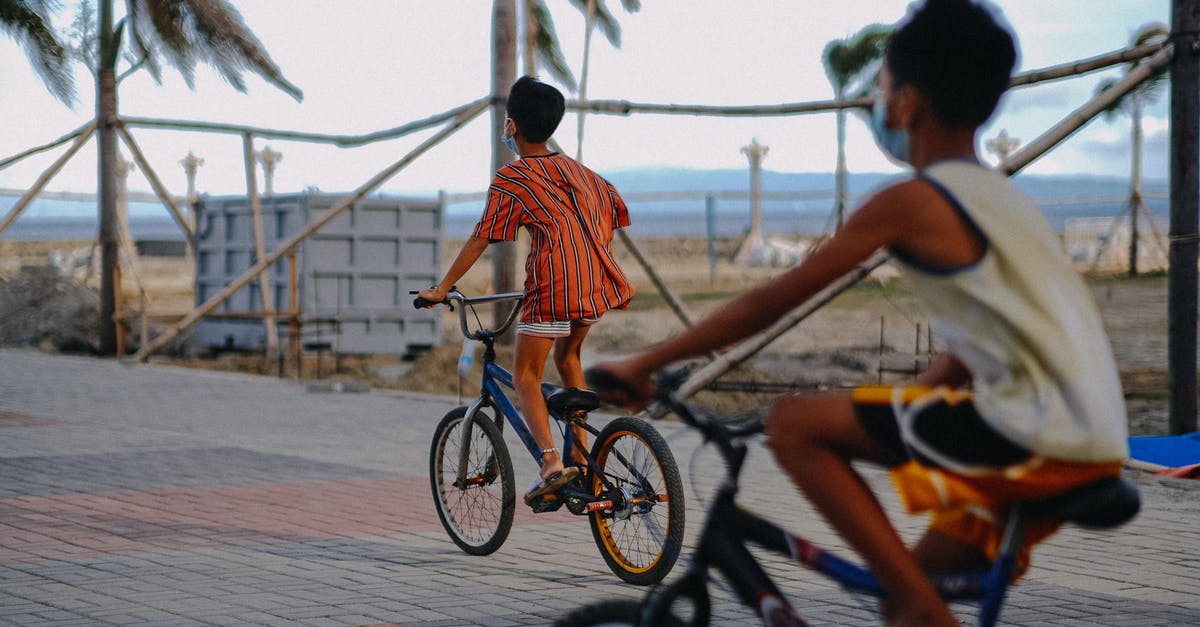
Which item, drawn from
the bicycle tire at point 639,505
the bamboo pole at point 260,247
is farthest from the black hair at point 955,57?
the bamboo pole at point 260,247

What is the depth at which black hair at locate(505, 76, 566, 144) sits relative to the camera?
614 cm

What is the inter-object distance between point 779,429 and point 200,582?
145 inches

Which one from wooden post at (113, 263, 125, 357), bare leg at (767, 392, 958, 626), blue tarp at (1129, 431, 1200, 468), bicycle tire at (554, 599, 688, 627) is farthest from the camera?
wooden post at (113, 263, 125, 357)

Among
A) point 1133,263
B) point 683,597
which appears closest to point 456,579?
point 683,597

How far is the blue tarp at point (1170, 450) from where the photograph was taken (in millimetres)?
8023

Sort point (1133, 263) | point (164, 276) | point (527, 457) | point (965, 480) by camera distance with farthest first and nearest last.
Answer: point (164, 276), point (1133, 263), point (527, 457), point (965, 480)

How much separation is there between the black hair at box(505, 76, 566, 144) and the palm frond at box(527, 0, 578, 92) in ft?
72.0

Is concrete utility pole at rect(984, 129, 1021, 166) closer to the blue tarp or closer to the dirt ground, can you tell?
the dirt ground

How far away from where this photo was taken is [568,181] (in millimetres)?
6090

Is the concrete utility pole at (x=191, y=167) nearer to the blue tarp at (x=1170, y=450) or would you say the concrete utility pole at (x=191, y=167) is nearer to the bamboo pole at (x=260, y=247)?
the bamboo pole at (x=260, y=247)

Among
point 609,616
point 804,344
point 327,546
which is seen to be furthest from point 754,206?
point 609,616

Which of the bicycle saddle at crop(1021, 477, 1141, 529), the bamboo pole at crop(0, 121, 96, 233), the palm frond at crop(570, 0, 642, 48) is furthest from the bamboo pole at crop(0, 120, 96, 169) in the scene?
the bicycle saddle at crop(1021, 477, 1141, 529)

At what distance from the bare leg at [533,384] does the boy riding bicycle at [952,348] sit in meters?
3.21

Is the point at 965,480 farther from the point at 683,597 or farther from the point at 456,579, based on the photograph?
the point at 456,579
